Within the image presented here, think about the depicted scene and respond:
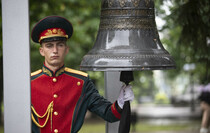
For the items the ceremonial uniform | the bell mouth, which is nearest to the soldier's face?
the ceremonial uniform

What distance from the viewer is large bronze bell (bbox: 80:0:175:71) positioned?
3.64 m

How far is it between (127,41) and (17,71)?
0.90 metres

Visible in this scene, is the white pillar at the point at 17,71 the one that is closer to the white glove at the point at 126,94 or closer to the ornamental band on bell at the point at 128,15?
the ornamental band on bell at the point at 128,15

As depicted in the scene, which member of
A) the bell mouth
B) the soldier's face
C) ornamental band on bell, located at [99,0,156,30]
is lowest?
the bell mouth

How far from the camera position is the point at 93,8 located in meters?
15.1

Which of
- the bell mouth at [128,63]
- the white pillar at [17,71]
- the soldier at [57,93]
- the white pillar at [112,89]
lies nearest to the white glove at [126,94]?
the soldier at [57,93]

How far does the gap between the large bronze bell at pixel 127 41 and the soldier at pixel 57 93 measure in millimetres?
599

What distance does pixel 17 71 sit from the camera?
340 centimetres

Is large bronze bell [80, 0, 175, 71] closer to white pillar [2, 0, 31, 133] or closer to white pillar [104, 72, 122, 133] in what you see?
white pillar [2, 0, 31, 133]

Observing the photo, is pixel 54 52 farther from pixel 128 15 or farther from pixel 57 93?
pixel 128 15

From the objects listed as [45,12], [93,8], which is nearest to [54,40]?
[45,12]

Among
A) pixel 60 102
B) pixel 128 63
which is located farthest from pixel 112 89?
pixel 128 63

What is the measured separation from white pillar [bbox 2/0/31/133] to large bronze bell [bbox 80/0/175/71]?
572 millimetres

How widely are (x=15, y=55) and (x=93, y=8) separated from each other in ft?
38.7
